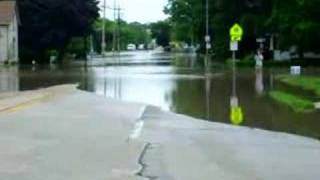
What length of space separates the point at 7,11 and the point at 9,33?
3.18m

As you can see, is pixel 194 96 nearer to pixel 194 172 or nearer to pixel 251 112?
pixel 251 112

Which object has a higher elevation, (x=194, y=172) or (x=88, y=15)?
(x=88, y=15)

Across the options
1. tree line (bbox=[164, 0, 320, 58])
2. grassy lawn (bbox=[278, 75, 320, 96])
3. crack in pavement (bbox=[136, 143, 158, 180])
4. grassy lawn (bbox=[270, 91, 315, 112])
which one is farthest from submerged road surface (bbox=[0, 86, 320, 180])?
tree line (bbox=[164, 0, 320, 58])

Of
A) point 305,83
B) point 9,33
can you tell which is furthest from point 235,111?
point 9,33

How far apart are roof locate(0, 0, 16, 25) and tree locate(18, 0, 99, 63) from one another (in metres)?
2.68

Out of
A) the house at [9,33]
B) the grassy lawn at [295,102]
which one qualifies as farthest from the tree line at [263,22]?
the grassy lawn at [295,102]

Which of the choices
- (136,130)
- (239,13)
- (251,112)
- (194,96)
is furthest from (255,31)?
(136,130)

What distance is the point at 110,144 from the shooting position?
15586 millimetres

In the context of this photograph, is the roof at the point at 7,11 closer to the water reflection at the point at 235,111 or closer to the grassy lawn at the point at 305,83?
the grassy lawn at the point at 305,83

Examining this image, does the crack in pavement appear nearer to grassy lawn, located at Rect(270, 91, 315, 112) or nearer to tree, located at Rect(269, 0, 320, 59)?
grassy lawn, located at Rect(270, 91, 315, 112)

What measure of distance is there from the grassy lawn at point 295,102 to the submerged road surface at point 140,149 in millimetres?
5115

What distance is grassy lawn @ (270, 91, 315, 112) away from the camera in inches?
1026

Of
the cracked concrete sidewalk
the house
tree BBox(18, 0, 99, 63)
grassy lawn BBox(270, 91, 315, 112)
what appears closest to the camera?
the cracked concrete sidewalk

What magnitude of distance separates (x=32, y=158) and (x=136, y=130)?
5.95 m
